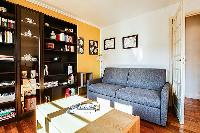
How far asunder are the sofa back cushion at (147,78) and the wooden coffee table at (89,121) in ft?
4.88

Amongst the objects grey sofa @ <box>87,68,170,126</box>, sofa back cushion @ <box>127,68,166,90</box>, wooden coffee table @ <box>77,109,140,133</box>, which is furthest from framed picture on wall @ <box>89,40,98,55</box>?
wooden coffee table @ <box>77,109,140,133</box>

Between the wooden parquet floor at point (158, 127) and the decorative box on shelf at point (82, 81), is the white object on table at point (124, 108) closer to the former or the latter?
the wooden parquet floor at point (158, 127)

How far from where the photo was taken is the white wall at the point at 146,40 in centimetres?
297

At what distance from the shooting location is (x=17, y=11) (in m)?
2.22

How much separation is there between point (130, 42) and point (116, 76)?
3.46 feet

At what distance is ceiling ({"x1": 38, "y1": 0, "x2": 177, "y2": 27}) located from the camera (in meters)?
2.74

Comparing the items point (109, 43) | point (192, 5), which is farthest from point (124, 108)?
point (192, 5)

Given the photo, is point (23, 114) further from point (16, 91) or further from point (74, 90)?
point (74, 90)

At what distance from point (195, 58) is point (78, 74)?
3.36 metres

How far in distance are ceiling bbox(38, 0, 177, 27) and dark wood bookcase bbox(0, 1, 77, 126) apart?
386 millimetres

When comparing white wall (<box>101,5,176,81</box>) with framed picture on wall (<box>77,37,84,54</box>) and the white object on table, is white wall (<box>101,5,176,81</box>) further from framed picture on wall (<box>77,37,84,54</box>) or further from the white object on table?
the white object on table

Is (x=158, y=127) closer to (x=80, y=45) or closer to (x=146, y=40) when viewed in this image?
(x=146, y=40)

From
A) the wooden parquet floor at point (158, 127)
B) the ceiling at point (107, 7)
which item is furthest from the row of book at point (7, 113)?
the ceiling at point (107, 7)

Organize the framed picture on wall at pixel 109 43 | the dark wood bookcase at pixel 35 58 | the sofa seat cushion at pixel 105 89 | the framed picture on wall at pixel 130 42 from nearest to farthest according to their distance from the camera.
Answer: the dark wood bookcase at pixel 35 58 < the sofa seat cushion at pixel 105 89 < the framed picture on wall at pixel 130 42 < the framed picture on wall at pixel 109 43
